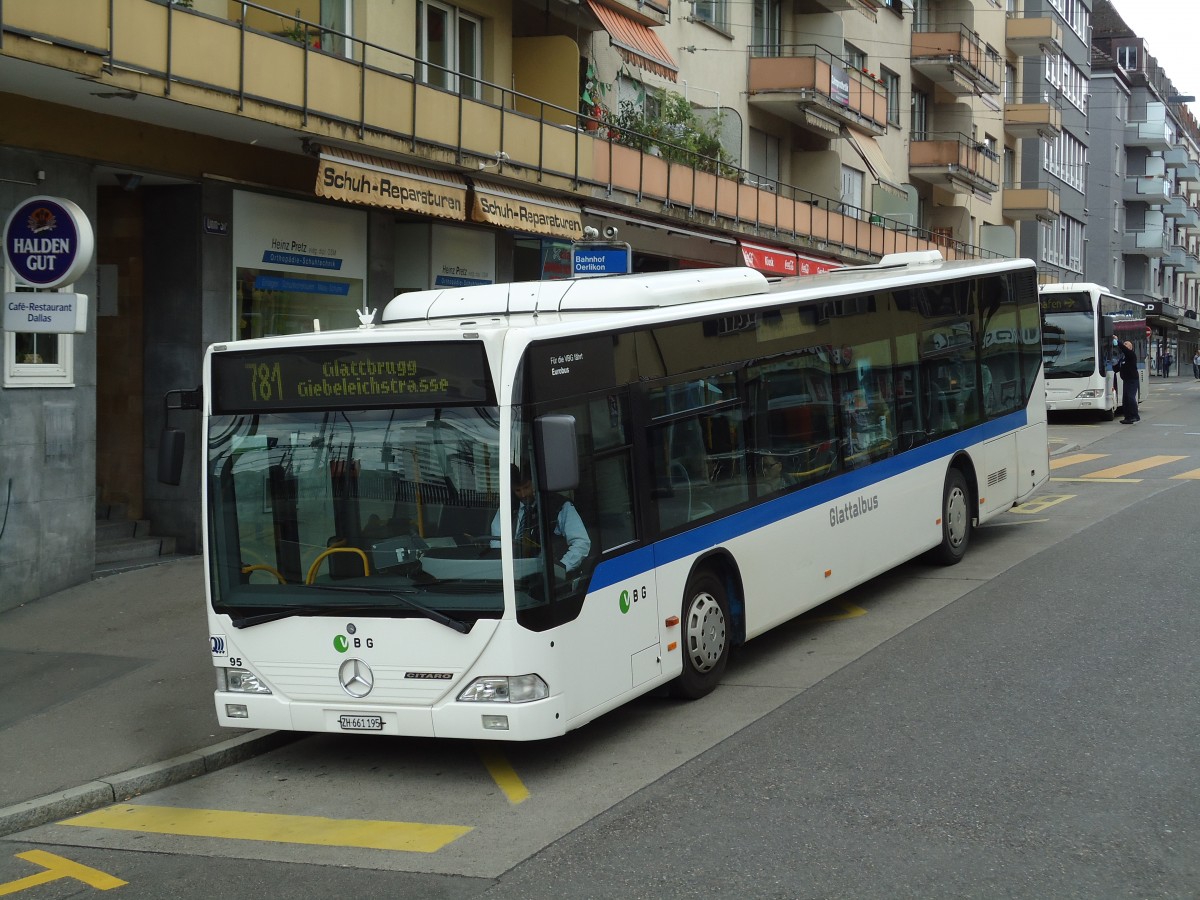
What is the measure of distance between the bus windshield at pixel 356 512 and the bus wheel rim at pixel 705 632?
81.6 inches

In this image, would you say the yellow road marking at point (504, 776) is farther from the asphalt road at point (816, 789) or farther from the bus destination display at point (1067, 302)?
the bus destination display at point (1067, 302)

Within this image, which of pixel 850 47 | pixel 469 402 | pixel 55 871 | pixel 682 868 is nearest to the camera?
pixel 682 868

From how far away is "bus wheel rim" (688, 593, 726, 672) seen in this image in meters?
9.06

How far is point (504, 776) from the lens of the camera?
7777 mm

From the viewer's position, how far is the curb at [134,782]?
7293 millimetres

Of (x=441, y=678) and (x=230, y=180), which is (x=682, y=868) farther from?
(x=230, y=180)

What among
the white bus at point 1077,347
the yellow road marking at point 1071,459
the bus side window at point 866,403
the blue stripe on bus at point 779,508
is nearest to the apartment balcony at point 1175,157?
the white bus at point 1077,347

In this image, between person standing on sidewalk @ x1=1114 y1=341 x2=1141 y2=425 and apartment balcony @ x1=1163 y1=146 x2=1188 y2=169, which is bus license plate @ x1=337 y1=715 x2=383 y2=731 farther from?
apartment balcony @ x1=1163 y1=146 x2=1188 y2=169

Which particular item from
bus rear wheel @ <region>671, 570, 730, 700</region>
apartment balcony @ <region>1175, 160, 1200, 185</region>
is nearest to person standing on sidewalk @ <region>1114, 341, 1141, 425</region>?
bus rear wheel @ <region>671, 570, 730, 700</region>

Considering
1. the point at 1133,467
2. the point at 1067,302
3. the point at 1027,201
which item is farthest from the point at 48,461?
the point at 1027,201


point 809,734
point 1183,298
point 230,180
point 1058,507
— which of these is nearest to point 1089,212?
point 1183,298

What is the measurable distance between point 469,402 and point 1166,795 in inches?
157

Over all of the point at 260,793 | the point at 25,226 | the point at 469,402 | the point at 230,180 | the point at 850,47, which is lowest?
the point at 260,793

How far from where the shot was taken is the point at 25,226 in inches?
448
